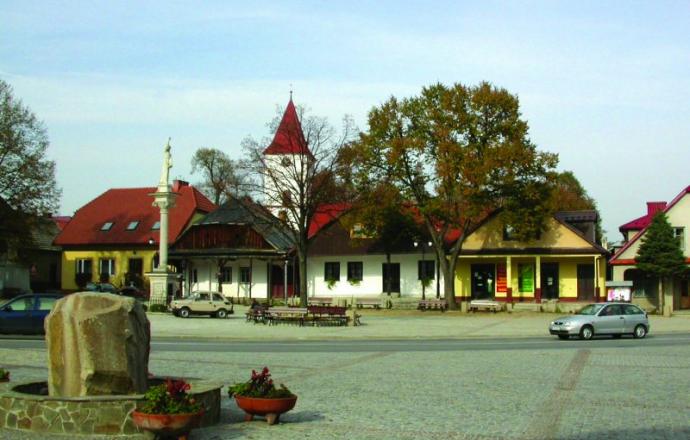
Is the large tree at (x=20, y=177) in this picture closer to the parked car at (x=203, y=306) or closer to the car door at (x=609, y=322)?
the parked car at (x=203, y=306)

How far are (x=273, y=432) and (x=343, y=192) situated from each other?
44.1m

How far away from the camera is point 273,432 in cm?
1125

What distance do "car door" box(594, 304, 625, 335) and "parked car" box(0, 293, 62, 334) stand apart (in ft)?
67.8

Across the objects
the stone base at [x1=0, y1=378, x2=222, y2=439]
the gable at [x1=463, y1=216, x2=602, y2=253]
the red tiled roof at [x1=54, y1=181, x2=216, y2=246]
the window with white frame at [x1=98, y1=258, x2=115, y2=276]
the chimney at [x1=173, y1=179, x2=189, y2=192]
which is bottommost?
the stone base at [x1=0, y1=378, x2=222, y2=439]

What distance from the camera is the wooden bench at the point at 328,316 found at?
38.9 meters

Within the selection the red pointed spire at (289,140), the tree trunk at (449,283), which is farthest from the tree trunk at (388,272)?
the red pointed spire at (289,140)

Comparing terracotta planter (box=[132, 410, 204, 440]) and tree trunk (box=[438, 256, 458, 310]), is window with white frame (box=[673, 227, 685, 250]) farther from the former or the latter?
terracotta planter (box=[132, 410, 204, 440])

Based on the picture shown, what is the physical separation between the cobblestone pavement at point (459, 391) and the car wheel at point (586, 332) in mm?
6674

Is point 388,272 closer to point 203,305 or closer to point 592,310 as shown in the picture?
point 203,305

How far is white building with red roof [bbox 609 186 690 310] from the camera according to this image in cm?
5553

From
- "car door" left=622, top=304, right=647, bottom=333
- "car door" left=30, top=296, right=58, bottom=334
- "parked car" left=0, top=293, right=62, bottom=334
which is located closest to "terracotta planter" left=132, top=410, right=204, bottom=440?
"car door" left=30, top=296, right=58, bottom=334

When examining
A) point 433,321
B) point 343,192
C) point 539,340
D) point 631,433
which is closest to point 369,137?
point 343,192

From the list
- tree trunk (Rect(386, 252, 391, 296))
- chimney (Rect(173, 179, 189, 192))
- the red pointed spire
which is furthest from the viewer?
chimney (Rect(173, 179, 189, 192))

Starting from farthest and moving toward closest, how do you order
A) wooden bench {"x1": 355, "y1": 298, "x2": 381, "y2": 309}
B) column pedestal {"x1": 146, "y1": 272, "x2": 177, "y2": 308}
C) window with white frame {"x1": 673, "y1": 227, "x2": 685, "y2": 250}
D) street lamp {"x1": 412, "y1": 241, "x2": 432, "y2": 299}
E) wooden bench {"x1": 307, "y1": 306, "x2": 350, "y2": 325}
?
street lamp {"x1": 412, "y1": 241, "x2": 432, "y2": 299} → wooden bench {"x1": 355, "y1": 298, "x2": 381, "y2": 309} → window with white frame {"x1": 673, "y1": 227, "x2": 685, "y2": 250} → column pedestal {"x1": 146, "y1": 272, "x2": 177, "y2": 308} → wooden bench {"x1": 307, "y1": 306, "x2": 350, "y2": 325}
